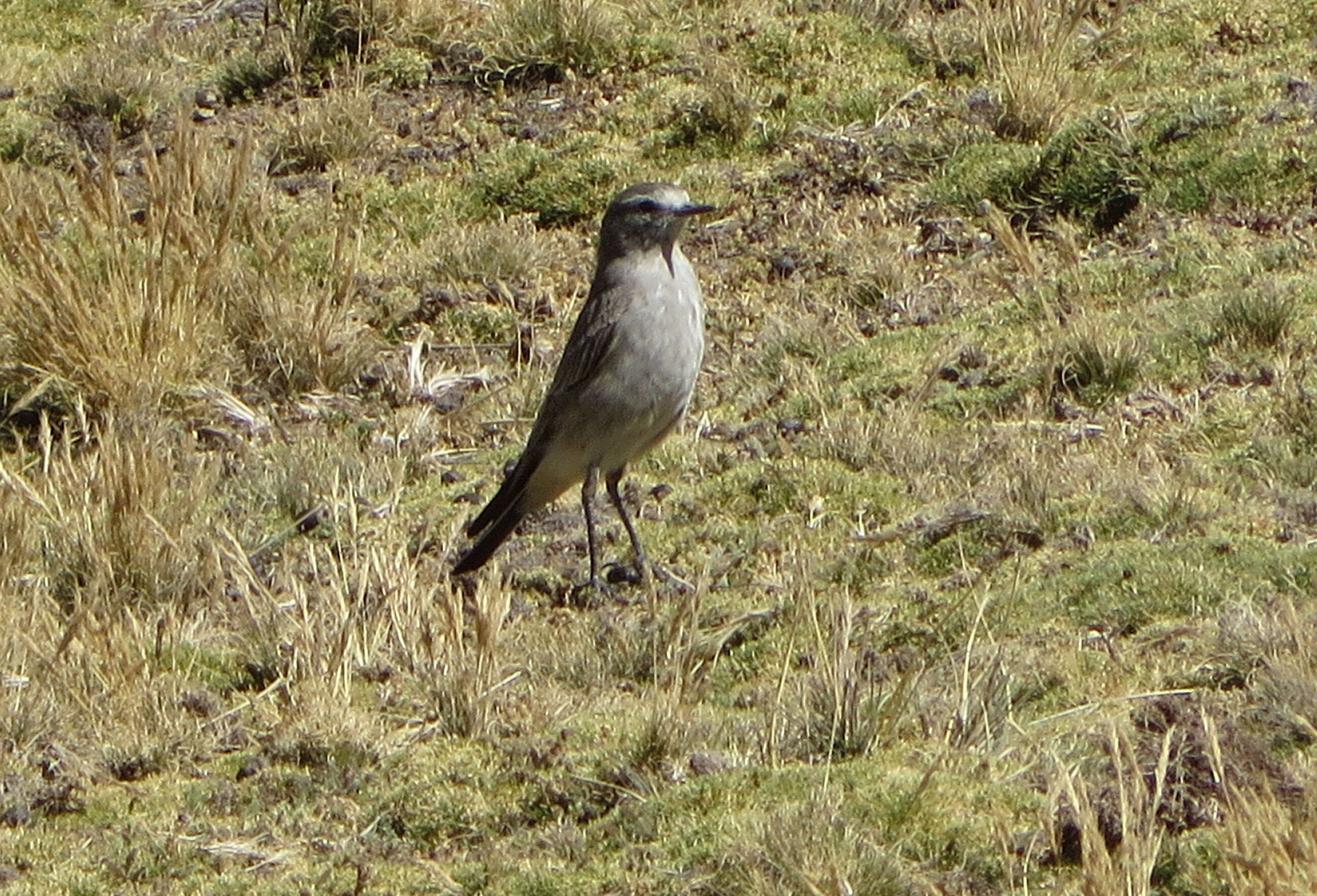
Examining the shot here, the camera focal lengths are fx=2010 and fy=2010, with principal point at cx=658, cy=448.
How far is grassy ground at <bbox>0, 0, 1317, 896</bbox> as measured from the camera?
536 cm

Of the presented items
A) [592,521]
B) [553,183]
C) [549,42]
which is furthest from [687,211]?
[549,42]

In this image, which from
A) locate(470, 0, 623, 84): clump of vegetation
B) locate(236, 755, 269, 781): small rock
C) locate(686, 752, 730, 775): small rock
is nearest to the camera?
locate(686, 752, 730, 775): small rock

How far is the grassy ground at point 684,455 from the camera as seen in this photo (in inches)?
211

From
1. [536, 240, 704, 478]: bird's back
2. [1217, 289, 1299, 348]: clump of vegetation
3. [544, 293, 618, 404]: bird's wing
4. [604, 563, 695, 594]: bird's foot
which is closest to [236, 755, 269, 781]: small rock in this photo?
[604, 563, 695, 594]: bird's foot

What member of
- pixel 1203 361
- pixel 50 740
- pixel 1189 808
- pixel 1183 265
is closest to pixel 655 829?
pixel 1189 808

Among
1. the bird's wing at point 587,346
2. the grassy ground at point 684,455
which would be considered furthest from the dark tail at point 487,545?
the bird's wing at point 587,346

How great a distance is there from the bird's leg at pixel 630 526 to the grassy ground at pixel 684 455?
0.12m

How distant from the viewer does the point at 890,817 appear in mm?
5094

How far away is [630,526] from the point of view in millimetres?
7750

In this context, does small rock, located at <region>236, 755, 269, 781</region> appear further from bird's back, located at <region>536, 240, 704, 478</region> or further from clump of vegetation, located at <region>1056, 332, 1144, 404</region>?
clump of vegetation, located at <region>1056, 332, 1144, 404</region>

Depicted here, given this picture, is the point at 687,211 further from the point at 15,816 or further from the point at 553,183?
the point at 15,816

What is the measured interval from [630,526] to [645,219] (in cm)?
132

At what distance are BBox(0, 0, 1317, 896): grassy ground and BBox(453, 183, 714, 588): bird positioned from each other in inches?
10.6

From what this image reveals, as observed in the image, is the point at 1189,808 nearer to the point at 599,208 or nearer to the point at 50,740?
the point at 50,740
